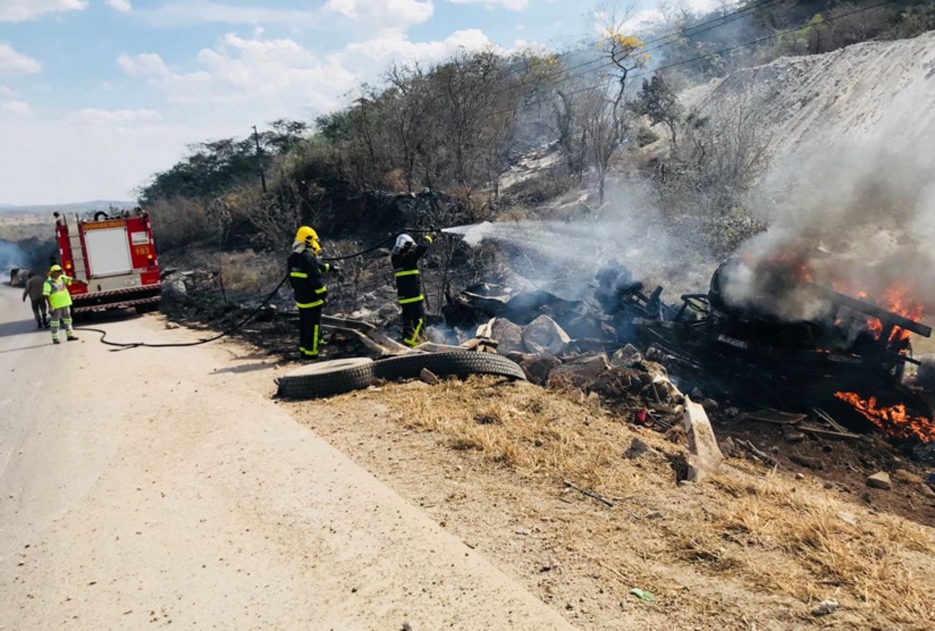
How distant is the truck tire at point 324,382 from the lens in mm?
6867

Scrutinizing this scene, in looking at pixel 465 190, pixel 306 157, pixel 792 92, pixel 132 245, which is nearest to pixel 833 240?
pixel 465 190

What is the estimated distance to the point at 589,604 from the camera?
3129 millimetres

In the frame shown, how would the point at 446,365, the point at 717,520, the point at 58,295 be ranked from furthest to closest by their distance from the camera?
the point at 58,295 → the point at 446,365 → the point at 717,520

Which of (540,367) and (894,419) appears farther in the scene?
(540,367)

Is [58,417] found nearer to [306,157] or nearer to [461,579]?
[461,579]

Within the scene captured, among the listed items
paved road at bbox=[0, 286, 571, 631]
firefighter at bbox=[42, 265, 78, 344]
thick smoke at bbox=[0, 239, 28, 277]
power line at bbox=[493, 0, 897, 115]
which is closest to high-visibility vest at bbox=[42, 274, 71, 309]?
firefighter at bbox=[42, 265, 78, 344]

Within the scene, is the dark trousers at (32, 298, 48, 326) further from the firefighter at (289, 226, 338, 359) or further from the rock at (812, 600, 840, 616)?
the rock at (812, 600, 840, 616)

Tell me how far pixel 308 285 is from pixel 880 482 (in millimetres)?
7071

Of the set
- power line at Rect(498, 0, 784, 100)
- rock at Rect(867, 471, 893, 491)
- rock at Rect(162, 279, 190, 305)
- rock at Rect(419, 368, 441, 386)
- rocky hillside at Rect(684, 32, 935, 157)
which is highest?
power line at Rect(498, 0, 784, 100)

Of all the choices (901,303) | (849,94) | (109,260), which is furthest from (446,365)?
(849,94)

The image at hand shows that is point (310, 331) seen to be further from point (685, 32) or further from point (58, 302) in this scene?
point (685, 32)

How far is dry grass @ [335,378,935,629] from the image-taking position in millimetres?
3209

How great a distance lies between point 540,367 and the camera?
794cm

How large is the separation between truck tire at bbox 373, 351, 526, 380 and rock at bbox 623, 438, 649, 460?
2.23m
